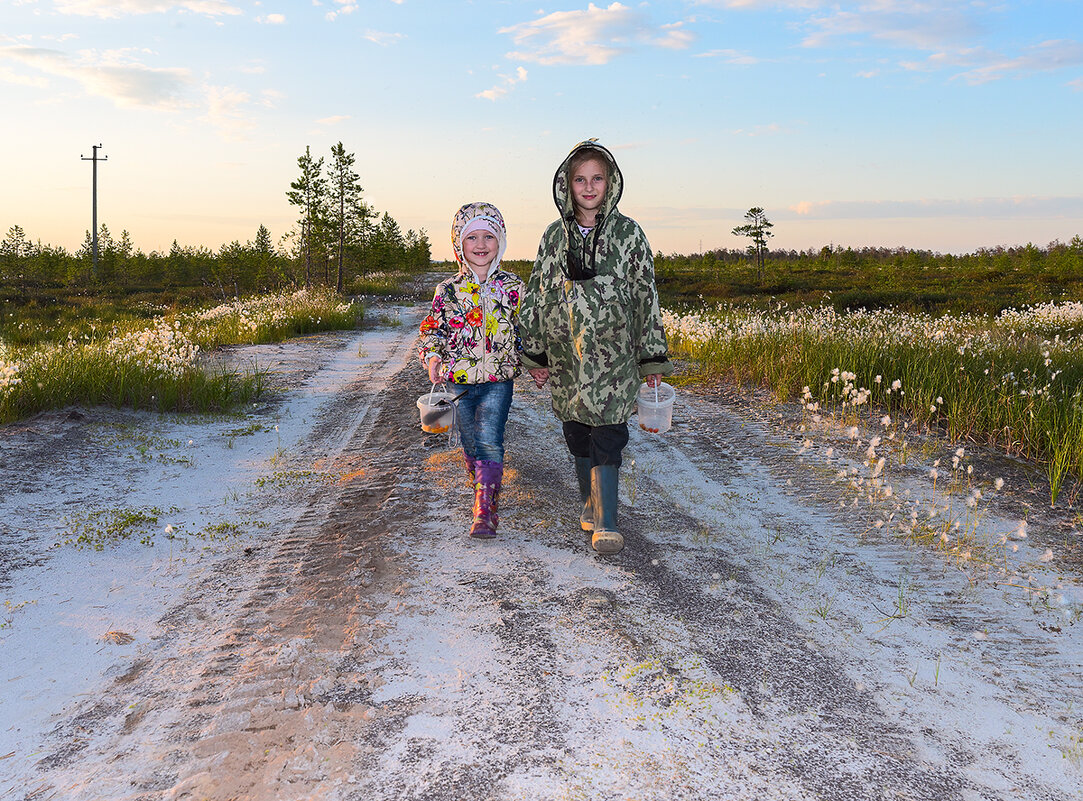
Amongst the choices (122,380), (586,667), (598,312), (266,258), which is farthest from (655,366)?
(266,258)

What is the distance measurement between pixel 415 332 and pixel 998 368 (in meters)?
13.1

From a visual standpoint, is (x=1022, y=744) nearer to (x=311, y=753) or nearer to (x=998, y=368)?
→ (x=311, y=753)

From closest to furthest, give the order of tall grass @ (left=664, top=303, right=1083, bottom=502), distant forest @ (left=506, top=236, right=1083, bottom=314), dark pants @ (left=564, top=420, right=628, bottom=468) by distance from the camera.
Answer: dark pants @ (left=564, top=420, right=628, bottom=468), tall grass @ (left=664, top=303, right=1083, bottom=502), distant forest @ (left=506, top=236, right=1083, bottom=314)

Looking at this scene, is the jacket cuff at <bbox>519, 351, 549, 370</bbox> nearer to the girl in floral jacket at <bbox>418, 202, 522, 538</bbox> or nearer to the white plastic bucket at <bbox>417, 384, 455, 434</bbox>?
the girl in floral jacket at <bbox>418, 202, 522, 538</bbox>

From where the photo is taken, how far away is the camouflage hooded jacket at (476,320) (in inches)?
167

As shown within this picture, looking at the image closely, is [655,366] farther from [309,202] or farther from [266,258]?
[266,258]

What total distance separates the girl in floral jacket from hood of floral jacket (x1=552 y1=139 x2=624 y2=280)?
0.44 m

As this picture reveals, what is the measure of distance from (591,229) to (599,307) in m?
0.47

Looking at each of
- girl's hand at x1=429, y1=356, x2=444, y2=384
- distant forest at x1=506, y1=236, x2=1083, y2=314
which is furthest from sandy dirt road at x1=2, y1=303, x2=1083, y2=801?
distant forest at x1=506, y1=236, x2=1083, y2=314

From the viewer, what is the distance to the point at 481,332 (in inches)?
167

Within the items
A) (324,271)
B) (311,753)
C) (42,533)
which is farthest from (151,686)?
(324,271)

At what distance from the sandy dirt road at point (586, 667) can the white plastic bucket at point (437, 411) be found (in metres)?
0.67

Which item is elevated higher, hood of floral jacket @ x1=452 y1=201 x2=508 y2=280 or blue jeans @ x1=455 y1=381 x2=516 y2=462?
hood of floral jacket @ x1=452 y1=201 x2=508 y2=280

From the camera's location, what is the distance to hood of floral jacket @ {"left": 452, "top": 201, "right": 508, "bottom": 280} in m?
4.21
